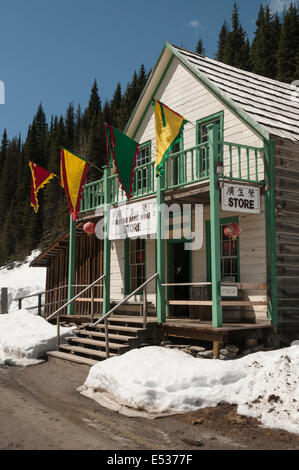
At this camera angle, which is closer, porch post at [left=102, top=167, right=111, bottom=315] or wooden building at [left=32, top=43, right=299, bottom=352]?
wooden building at [left=32, top=43, right=299, bottom=352]

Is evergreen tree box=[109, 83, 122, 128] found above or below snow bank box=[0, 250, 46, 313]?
above

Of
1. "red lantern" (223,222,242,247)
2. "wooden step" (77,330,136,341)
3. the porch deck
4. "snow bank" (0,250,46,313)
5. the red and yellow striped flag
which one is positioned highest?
the red and yellow striped flag

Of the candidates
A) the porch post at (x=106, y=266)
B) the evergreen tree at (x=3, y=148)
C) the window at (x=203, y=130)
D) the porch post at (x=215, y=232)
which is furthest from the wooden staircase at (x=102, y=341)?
the evergreen tree at (x=3, y=148)

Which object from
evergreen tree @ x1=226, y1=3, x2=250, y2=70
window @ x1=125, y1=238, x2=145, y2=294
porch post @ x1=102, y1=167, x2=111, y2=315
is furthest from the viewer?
evergreen tree @ x1=226, y1=3, x2=250, y2=70

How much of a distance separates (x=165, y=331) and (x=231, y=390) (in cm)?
410

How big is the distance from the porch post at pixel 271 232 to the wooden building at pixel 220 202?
0.02m

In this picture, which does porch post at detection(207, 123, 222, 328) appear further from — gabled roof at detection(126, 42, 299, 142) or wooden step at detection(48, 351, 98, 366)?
wooden step at detection(48, 351, 98, 366)

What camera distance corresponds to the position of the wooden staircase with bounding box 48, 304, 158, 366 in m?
10.8

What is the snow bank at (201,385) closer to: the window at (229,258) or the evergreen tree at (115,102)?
the window at (229,258)

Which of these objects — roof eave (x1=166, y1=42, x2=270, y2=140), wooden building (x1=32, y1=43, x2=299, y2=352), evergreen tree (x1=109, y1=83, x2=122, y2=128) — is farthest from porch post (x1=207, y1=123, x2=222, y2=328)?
evergreen tree (x1=109, y1=83, x2=122, y2=128)

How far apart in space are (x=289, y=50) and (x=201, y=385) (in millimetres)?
52286

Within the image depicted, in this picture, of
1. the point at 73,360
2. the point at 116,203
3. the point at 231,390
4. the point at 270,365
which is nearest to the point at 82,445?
the point at 231,390

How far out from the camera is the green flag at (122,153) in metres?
11.9

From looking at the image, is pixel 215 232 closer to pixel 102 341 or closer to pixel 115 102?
pixel 102 341
